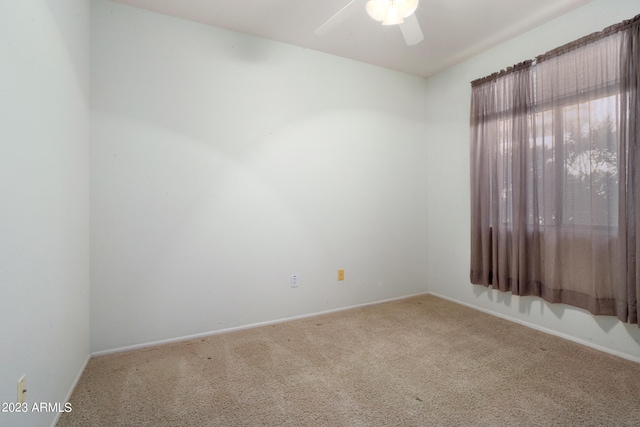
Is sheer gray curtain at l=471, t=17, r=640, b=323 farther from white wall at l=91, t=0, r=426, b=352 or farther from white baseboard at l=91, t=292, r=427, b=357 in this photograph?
white baseboard at l=91, t=292, r=427, b=357

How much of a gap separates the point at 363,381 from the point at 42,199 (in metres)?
1.93

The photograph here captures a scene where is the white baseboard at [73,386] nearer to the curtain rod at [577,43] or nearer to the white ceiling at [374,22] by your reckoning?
the white ceiling at [374,22]

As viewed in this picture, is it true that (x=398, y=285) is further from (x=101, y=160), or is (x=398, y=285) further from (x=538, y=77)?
(x=101, y=160)

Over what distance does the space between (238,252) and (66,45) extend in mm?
1731

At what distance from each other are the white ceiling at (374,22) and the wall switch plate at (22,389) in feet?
7.88

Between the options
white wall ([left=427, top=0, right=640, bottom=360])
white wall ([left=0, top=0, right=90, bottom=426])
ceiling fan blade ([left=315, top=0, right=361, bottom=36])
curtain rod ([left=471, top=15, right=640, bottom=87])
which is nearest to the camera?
white wall ([left=0, top=0, right=90, bottom=426])

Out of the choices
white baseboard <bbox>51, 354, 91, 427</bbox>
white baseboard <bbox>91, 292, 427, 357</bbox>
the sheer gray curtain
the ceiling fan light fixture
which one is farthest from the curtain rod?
white baseboard <bbox>51, 354, 91, 427</bbox>

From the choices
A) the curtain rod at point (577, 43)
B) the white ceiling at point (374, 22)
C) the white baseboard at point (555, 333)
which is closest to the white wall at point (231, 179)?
the white ceiling at point (374, 22)

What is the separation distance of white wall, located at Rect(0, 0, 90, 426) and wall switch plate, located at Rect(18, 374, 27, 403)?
0.03m

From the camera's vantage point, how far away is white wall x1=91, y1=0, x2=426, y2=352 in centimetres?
216

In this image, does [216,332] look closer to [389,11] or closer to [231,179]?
[231,179]

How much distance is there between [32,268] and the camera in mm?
1229

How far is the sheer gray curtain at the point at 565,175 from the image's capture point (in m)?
1.98

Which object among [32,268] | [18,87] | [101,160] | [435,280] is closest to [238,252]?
[101,160]
